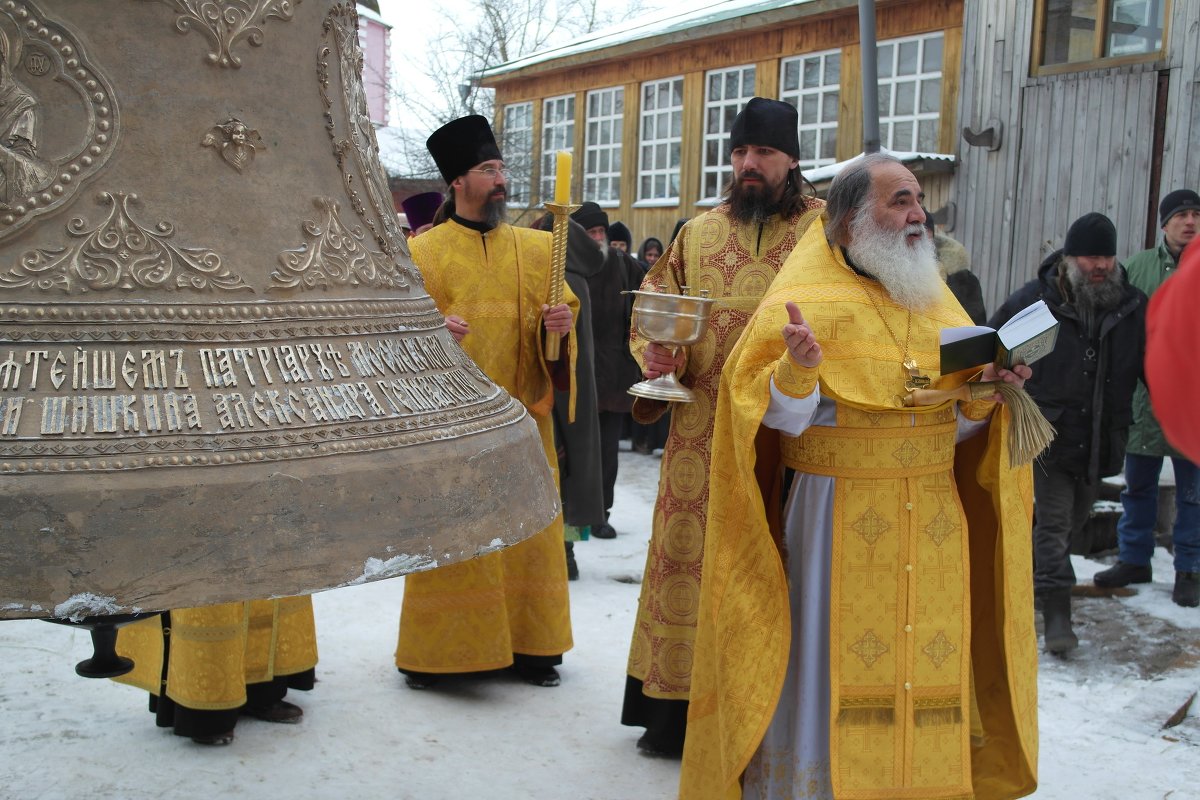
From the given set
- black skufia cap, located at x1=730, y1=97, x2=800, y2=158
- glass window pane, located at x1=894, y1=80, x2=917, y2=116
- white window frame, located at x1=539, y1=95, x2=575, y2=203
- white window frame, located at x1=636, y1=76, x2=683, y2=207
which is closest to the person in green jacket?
black skufia cap, located at x1=730, y1=97, x2=800, y2=158

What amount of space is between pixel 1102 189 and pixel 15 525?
9.24 metres

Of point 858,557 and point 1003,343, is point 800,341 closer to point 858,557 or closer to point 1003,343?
point 1003,343

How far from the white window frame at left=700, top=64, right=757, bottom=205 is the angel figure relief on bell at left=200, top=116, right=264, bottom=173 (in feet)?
39.9

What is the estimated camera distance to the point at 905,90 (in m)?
11.1

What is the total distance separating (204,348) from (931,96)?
34.6 feet

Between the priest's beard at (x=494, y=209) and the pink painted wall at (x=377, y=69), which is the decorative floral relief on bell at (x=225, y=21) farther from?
the pink painted wall at (x=377, y=69)

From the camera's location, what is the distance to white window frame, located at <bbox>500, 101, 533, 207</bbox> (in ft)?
55.9

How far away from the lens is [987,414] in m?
3.08

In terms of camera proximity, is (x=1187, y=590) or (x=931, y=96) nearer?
(x=1187, y=590)

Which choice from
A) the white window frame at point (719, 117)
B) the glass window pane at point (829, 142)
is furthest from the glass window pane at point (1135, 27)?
the white window frame at point (719, 117)

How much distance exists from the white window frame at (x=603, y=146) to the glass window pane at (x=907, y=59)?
5025 millimetres

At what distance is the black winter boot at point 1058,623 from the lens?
496 centimetres

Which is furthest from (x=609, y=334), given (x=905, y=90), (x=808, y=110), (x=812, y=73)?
(x=812, y=73)

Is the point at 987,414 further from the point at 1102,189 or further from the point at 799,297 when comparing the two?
the point at 1102,189
